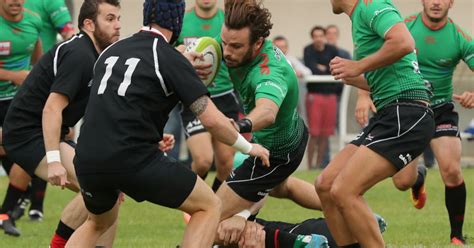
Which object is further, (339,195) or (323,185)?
(323,185)

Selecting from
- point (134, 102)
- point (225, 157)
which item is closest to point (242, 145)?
point (134, 102)

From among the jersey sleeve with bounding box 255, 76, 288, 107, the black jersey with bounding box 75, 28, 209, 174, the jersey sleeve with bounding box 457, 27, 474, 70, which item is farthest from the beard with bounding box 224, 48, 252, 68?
the jersey sleeve with bounding box 457, 27, 474, 70

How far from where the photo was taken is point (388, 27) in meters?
7.82

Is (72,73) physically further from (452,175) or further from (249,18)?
(452,175)

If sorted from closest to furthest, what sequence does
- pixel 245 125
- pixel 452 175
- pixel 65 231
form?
pixel 245 125 → pixel 65 231 → pixel 452 175

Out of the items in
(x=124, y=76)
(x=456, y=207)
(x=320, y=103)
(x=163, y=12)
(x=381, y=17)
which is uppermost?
(x=163, y=12)

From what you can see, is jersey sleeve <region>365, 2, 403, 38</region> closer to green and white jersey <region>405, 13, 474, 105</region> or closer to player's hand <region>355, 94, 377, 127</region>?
player's hand <region>355, 94, 377, 127</region>

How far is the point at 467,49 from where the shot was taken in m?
10.2

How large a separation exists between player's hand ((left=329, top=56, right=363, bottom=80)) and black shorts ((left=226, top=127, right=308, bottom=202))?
3.01 feet

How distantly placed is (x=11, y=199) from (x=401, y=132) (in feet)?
15.0

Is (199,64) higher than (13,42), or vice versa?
(199,64)

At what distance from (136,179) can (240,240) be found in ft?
5.78

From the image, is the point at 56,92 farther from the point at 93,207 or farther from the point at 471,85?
the point at 471,85

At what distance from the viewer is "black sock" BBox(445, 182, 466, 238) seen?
995cm
